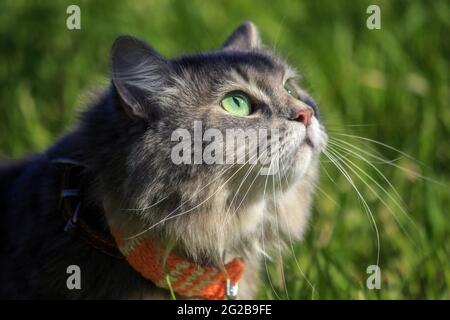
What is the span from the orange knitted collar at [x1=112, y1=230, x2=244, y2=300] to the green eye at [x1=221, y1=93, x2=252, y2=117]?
0.41m

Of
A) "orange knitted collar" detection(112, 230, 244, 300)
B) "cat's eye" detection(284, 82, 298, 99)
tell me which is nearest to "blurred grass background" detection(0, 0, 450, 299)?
"cat's eye" detection(284, 82, 298, 99)

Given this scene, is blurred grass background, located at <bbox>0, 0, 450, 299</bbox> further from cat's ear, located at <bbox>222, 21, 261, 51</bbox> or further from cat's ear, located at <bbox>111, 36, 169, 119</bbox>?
cat's ear, located at <bbox>111, 36, 169, 119</bbox>

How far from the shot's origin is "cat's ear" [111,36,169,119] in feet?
6.22

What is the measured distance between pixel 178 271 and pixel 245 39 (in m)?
0.85

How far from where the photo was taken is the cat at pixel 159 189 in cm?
188

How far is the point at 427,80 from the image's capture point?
11.3 feet

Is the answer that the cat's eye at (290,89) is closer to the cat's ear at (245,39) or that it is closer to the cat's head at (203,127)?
the cat's head at (203,127)

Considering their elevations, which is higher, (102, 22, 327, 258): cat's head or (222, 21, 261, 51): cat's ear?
(222, 21, 261, 51): cat's ear

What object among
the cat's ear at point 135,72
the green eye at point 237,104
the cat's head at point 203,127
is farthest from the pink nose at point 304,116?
the cat's ear at point 135,72

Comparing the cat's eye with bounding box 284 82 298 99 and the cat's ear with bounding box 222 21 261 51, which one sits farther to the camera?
the cat's ear with bounding box 222 21 261 51

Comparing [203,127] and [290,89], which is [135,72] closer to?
[203,127]
